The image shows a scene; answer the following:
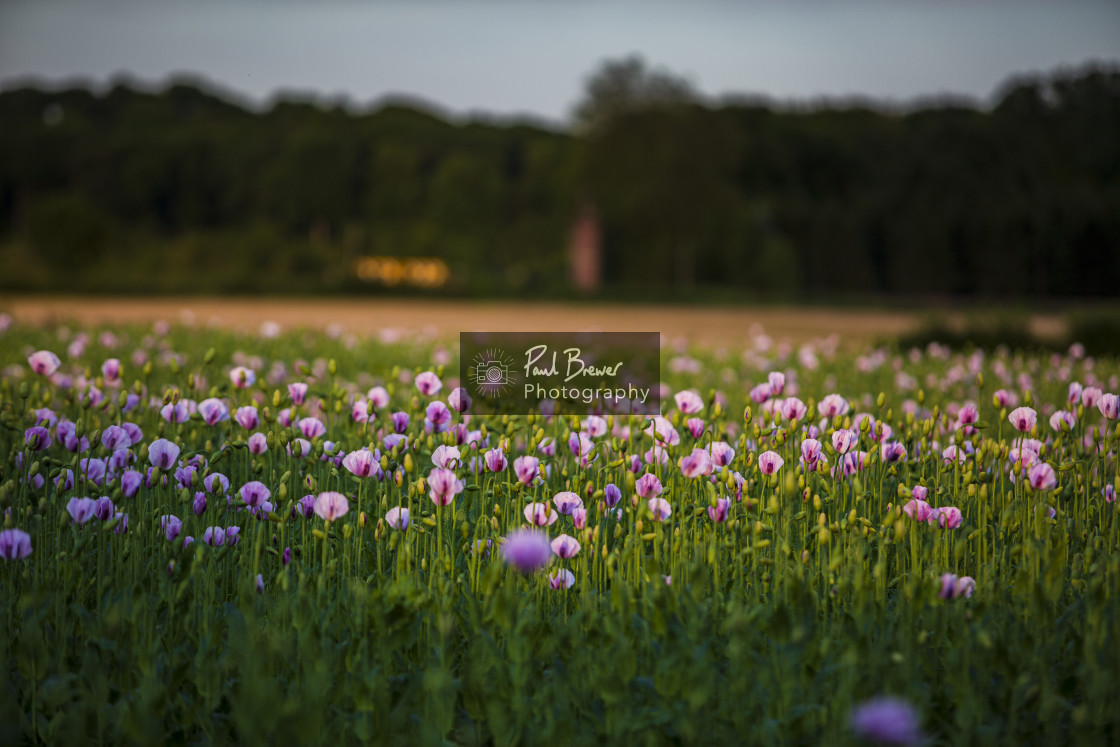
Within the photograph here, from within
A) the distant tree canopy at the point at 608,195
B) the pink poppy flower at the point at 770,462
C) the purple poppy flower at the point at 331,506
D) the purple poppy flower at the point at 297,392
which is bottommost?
the purple poppy flower at the point at 331,506

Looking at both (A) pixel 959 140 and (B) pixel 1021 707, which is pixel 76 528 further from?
(A) pixel 959 140

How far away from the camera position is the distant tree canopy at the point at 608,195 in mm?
35406

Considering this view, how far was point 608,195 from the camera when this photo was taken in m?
36.9

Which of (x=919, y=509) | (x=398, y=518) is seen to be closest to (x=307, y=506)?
(x=398, y=518)

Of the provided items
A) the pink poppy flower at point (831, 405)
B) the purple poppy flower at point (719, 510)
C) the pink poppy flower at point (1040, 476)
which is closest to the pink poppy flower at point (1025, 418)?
the pink poppy flower at point (1040, 476)

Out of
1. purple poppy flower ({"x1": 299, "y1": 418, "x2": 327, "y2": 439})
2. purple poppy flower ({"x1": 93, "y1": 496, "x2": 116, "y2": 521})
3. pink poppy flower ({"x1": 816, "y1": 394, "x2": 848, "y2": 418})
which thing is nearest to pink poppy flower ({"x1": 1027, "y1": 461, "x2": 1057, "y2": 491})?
pink poppy flower ({"x1": 816, "y1": 394, "x2": 848, "y2": 418})

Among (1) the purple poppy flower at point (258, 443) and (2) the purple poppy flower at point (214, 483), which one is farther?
(1) the purple poppy flower at point (258, 443)

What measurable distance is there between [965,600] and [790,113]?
78364mm

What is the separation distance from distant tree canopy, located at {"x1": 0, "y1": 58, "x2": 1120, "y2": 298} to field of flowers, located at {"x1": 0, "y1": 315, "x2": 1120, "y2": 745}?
1065 inches

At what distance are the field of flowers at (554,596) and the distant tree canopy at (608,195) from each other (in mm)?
27040

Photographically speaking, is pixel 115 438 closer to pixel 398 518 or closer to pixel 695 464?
pixel 398 518

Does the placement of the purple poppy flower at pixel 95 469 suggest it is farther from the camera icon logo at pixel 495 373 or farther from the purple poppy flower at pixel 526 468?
the camera icon logo at pixel 495 373

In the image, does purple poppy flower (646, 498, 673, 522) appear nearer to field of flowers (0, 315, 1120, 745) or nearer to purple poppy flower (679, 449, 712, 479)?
field of flowers (0, 315, 1120, 745)

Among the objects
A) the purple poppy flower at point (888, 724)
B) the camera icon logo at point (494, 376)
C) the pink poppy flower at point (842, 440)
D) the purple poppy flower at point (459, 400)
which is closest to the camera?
the purple poppy flower at point (888, 724)
